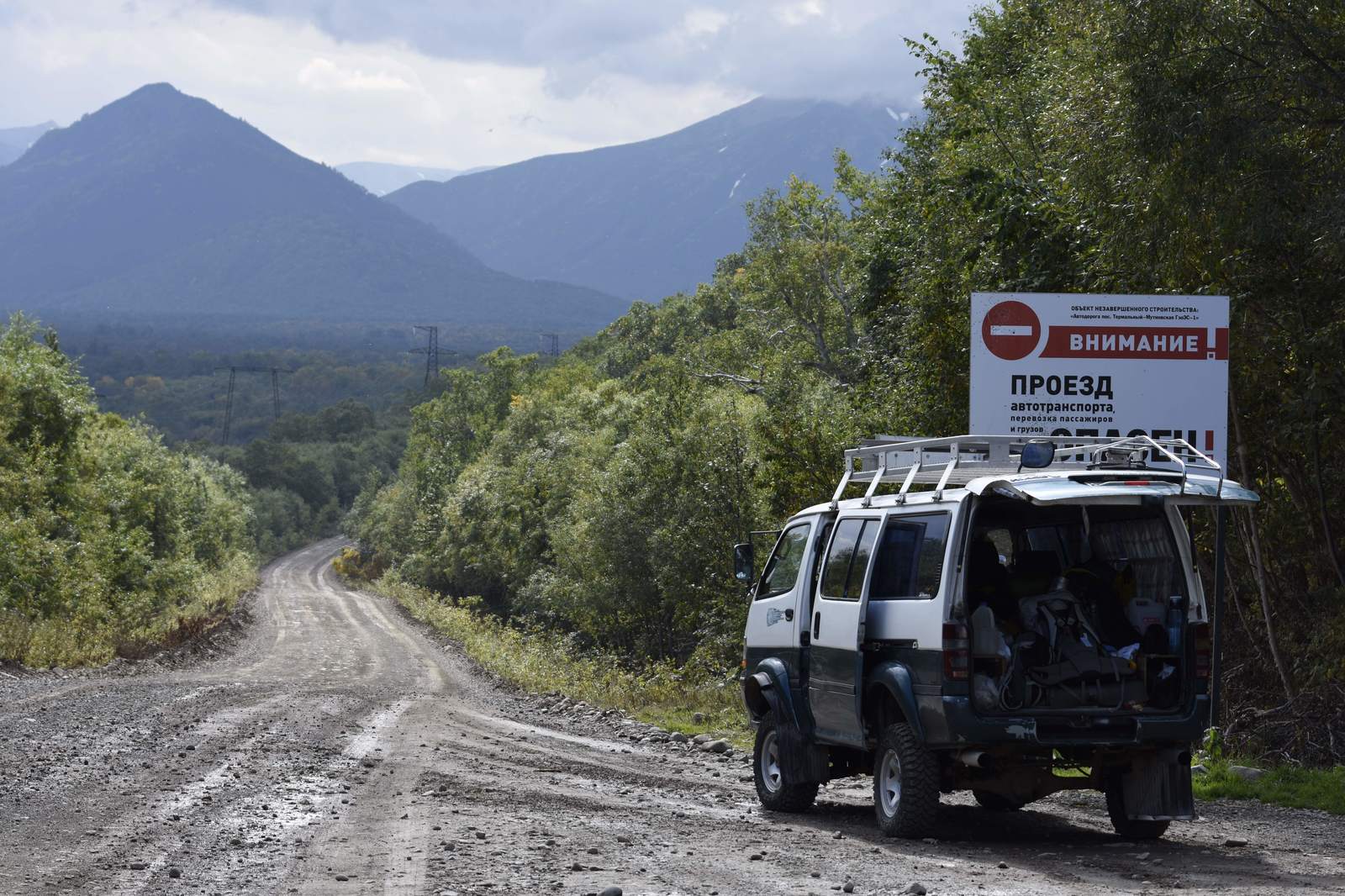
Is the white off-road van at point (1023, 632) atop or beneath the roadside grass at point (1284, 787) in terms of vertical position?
atop

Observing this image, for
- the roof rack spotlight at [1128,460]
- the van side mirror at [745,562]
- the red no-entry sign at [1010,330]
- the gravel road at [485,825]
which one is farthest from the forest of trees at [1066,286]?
the van side mirror at [745,562]

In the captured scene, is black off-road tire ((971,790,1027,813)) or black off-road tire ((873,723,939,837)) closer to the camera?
black off-road tire ((873,723,939,837))

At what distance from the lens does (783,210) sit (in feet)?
135

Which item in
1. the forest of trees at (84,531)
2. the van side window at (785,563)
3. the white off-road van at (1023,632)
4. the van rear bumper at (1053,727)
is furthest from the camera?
the forest of trees at (84,531)

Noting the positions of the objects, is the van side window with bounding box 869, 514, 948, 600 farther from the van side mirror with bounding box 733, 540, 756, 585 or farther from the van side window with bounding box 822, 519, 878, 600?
the van side mirror with bounding box 733, 540, 756, 585

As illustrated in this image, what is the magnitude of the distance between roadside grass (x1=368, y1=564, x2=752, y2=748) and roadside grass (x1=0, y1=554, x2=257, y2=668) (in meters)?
7.87

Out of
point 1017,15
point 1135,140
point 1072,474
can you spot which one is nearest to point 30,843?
point 1072,474

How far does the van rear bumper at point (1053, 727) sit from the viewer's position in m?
8.64

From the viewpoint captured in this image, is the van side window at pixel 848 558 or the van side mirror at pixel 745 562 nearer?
the van side window at pixel 848 558

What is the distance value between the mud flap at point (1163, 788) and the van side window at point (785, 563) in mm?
2929

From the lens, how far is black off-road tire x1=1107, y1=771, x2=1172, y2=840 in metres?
9.26

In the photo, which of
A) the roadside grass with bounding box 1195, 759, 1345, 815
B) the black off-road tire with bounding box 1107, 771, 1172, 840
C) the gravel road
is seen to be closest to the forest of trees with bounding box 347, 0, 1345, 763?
the roadside grass with bounding box 1195, 759, 1345, 815

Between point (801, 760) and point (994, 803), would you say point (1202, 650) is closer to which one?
point (994, 803)

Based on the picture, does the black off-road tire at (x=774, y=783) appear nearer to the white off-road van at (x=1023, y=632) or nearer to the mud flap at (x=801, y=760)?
the mud flap at (x=801, y=760)
